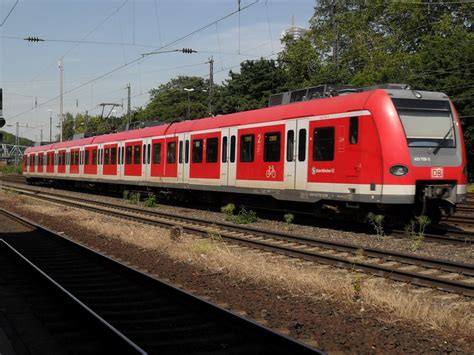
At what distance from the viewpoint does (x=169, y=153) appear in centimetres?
2192

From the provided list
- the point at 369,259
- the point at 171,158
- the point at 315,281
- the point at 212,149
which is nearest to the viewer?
the point at 315,281

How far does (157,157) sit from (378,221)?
12694 mm

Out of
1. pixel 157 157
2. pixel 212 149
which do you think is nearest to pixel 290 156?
pixel 212 149

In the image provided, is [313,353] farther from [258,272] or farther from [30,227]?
[30,227]

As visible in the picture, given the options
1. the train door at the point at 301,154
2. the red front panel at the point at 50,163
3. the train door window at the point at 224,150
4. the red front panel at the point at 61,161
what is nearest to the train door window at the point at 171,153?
the train door window at the point at 224,150

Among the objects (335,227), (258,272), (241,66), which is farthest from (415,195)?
(241,66)

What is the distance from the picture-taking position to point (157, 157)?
23.0m

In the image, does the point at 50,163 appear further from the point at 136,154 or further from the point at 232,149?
the point at 232,149

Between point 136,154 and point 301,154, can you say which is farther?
point 136,154

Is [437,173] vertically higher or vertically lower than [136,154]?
lower

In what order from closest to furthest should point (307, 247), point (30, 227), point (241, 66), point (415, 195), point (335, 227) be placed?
point (307, 247) < point (415, 195) < point (335, 227) < point (30, 227) < point (241, 66)

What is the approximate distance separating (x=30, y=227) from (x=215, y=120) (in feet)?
22.5

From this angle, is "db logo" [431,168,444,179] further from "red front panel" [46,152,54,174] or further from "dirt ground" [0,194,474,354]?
"red front panel" [46,152,54,174]

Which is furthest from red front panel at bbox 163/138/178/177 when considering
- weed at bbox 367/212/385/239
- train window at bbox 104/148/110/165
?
weed at bbox 367/212/385/239
